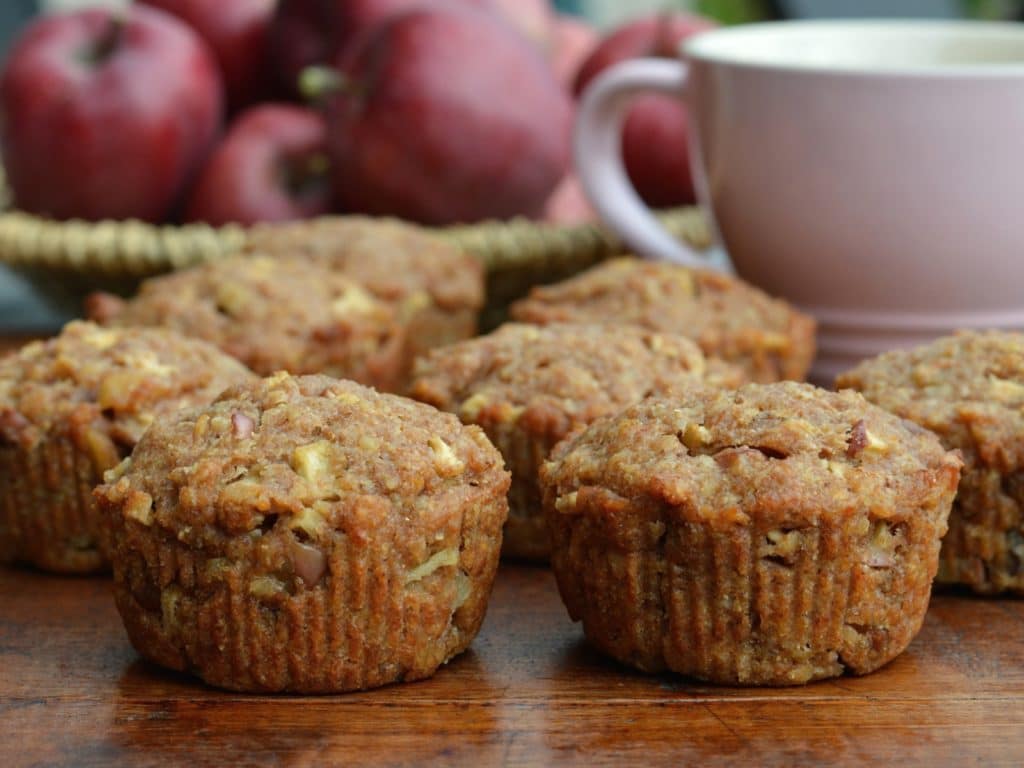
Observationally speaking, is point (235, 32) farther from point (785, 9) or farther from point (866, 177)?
point (785, 9)

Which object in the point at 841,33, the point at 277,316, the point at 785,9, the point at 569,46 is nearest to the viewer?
the point at 277,316

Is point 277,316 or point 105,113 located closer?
point 277,316

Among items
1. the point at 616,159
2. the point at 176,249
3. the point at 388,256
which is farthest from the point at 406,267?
the point at 616,159

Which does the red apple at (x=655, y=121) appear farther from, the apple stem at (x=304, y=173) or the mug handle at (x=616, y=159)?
the apple stem at (x=304, y=173)

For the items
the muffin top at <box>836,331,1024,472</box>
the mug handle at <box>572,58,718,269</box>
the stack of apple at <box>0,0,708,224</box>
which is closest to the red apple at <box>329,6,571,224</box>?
the stack of apple at <box>0,0,708,224</box>

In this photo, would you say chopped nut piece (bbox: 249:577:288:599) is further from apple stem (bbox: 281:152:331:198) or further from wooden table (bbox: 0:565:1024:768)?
apple stem (bbox: 281:152:331:198)

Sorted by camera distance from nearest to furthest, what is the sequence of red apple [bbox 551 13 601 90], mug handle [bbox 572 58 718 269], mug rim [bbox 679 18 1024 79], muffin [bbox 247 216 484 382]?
muffin [bbox 247 216 484 382]
mug rim [bbox 679 18 1024 79]
mug handle [bbox 572 58 718 269]
red apple [bbox 551 13 601 90]

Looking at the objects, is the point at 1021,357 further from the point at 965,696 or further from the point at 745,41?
the point at 745,41

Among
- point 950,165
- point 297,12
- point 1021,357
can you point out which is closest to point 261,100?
point 297,12
